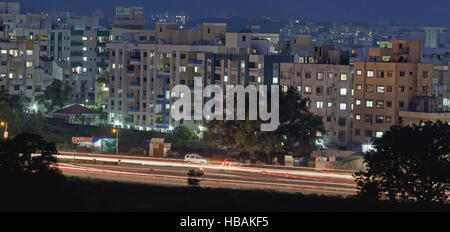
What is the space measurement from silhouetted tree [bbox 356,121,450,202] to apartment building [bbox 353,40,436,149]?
78.3 ft

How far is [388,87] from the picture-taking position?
57.2 meters

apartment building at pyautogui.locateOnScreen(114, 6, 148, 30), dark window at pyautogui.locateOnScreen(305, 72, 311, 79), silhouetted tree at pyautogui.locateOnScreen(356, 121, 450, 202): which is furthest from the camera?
apartment building at pyautogui.locateOnScreen(114, 6, 148, 30)

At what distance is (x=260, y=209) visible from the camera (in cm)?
3075

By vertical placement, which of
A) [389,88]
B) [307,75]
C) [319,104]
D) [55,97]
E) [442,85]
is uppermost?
[307,75]

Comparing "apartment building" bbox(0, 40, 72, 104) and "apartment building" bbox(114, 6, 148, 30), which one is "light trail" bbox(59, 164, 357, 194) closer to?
"apartment building" bbox(0, 40, 72, 104)

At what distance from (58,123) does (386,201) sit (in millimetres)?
36574

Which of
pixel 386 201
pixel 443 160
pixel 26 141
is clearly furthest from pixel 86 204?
pixel 443 160

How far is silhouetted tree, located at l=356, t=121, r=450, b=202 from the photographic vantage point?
31.2 meters

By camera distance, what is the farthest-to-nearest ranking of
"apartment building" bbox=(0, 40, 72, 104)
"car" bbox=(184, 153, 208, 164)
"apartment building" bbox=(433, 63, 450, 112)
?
1. "apartment building" bbox=(0, 40, 72, 104)
2. "apartment building" bbox=(433, 63, 450, 112)
3. "car" bbox=(184, 153, 208, 164)

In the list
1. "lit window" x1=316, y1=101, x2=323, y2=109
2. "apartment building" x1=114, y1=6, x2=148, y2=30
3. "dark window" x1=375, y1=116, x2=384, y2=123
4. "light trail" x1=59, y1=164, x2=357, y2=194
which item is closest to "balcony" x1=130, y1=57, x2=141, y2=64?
"lit window" x1=316, y1=101, x2=323, y2=109

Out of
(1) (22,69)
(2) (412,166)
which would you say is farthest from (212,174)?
(1) (22,69)

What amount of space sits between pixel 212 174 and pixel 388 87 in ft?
61.1

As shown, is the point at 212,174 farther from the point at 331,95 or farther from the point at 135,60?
the point at 135,60
